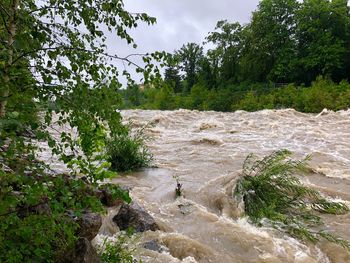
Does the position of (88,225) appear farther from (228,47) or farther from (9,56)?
(228,47)

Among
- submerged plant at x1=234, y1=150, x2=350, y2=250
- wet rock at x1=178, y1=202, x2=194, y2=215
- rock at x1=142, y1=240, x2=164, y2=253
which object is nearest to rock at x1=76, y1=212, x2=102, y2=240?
rock at x1=142, y1=240, x2=164, y2=253

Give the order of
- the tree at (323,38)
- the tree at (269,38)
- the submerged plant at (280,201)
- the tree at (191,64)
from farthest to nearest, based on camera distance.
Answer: the tree at (191,64)
the tree at (269,38)
the tree at (323,38)
the submerged plant at (280,201)

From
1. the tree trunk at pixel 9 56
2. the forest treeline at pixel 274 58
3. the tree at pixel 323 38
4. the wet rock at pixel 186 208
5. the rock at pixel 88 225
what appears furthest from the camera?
the tree at pixel 323 38

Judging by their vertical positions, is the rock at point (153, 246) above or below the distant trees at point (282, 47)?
below

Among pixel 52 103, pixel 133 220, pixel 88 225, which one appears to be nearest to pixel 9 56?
pixel 52 103

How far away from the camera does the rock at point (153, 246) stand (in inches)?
174

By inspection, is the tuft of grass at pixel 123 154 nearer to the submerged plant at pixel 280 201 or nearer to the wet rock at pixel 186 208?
the wet rock at pixel 186 208

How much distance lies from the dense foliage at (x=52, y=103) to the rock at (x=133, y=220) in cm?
250

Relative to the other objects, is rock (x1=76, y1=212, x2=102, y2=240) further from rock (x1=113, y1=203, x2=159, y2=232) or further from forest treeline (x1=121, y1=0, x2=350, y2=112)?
forest treeline (x1=121, y1=0, x2=350, y2=112)

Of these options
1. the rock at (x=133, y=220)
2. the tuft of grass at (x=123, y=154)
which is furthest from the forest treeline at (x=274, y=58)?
the rock at (x=133, y=220)

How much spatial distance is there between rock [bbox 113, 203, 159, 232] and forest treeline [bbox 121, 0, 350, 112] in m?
26.7

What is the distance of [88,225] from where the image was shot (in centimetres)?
383

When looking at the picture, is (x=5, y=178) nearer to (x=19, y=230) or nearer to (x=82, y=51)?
(x=19, y=230)

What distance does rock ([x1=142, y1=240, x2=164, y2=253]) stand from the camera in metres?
4.43
